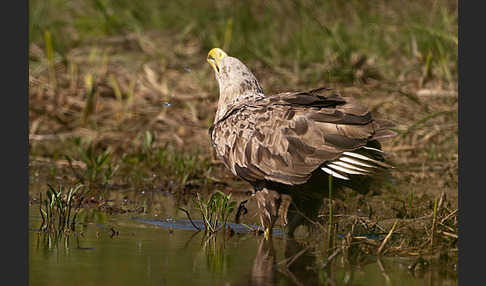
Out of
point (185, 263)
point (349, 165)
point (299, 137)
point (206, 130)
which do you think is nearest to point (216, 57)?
point (299, 137)

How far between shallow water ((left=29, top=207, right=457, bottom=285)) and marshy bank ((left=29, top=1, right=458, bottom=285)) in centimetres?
1

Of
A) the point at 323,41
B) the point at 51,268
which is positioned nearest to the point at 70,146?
the point at 323,41

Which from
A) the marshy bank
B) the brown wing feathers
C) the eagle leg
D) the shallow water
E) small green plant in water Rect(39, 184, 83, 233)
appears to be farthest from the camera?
the eagle leg

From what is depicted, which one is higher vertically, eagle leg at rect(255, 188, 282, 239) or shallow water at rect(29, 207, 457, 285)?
eagle leg at rect(255, 188, 282, 239)

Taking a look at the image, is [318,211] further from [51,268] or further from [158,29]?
[158,29]

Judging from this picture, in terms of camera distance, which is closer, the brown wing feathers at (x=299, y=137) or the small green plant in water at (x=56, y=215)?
the brown wing feathers at (x=299, y=137)

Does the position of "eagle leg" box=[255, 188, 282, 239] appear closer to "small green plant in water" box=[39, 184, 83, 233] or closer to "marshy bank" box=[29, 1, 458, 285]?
"marshy bank" box=[29, 1, 458, 285]

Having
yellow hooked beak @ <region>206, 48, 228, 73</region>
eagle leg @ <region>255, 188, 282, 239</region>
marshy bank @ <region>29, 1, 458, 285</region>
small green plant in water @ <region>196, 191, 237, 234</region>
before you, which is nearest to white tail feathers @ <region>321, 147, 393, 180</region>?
marshy bank @ <region>29, 1, 458, 285</region>

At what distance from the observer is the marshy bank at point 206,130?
187 inches

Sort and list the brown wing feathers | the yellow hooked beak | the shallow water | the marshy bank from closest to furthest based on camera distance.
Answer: the shallow water → the marshy bank → the brown wing feathers → the yellow hooked beak

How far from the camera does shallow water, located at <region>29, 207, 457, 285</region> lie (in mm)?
4215

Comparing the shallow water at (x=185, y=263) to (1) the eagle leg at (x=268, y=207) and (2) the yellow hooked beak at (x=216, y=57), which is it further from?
(2) the yellow hooked beak at (x=216, y=57)

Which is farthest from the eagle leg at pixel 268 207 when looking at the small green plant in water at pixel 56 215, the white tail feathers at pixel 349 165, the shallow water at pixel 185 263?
the small green plant in water at pixel 56 215

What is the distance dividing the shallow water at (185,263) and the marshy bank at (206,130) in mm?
14
